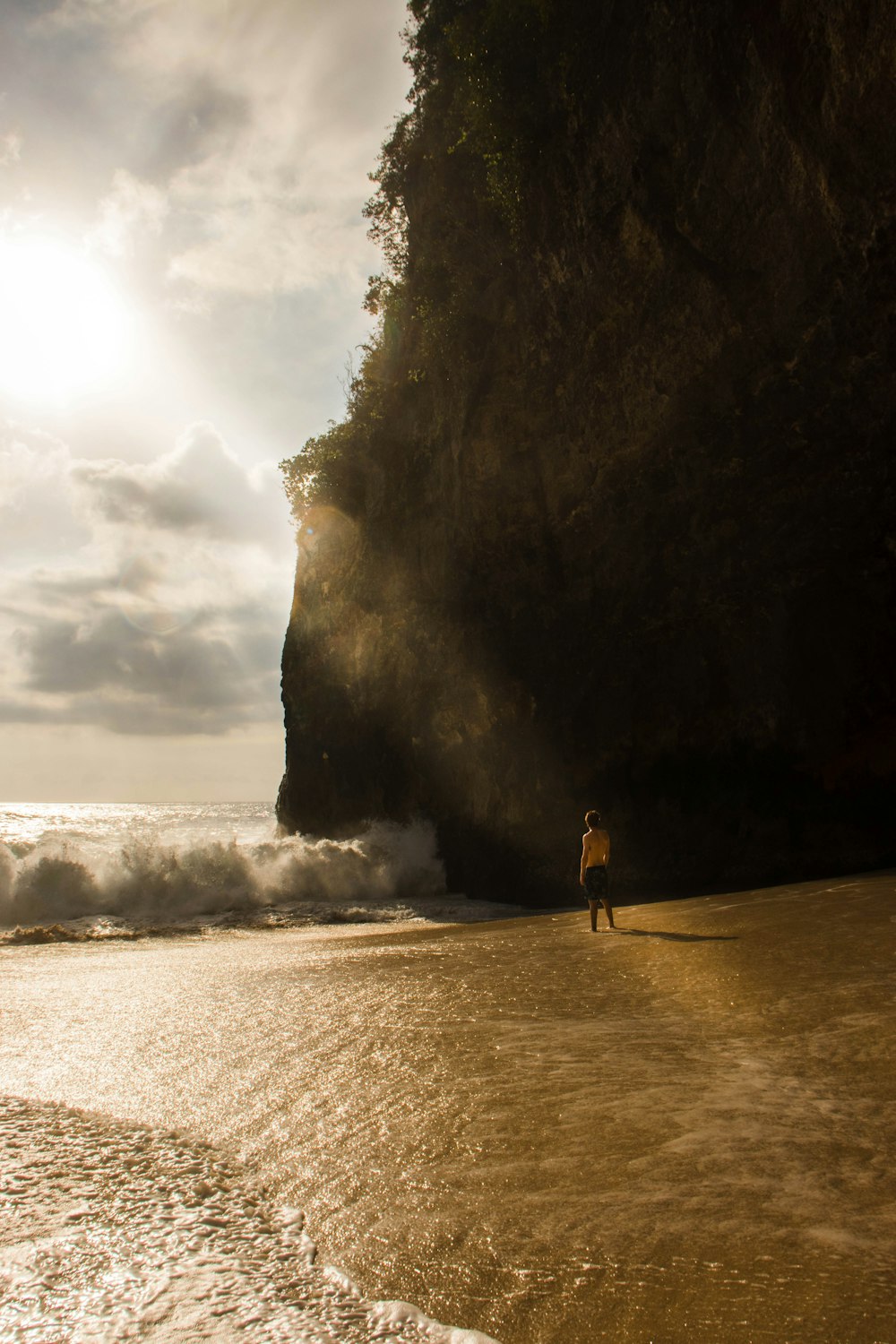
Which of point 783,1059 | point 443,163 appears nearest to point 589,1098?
point 783,1059

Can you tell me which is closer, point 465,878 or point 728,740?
point 728,740

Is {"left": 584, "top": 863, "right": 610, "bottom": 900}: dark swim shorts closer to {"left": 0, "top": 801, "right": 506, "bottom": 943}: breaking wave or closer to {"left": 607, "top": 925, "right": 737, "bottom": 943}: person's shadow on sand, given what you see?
{"left": 607, "top": 925, "right": 737, "bottom": 943}: person's shadow on sand

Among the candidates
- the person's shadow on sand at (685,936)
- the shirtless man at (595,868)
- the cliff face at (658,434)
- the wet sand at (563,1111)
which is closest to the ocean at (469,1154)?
the wet sand at (563,1111)

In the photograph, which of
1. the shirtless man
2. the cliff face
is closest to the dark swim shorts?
the shirtless man

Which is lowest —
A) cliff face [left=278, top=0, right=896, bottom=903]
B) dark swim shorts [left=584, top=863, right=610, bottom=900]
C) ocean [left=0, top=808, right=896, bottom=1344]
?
ocean [left=0, top=808, right=896, bottom=1344]

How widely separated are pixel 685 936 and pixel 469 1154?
4852 millimetres

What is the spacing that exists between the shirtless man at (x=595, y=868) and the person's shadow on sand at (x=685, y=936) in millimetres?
715

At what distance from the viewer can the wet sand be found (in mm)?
2154

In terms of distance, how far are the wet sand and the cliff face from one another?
610 centimetres

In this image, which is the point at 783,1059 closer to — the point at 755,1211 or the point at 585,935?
the point at 755,1211

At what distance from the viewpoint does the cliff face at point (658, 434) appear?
11.3 meters

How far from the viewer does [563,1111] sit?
3.30m

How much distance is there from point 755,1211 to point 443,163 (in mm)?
18401

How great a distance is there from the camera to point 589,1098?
3404 millimetres
